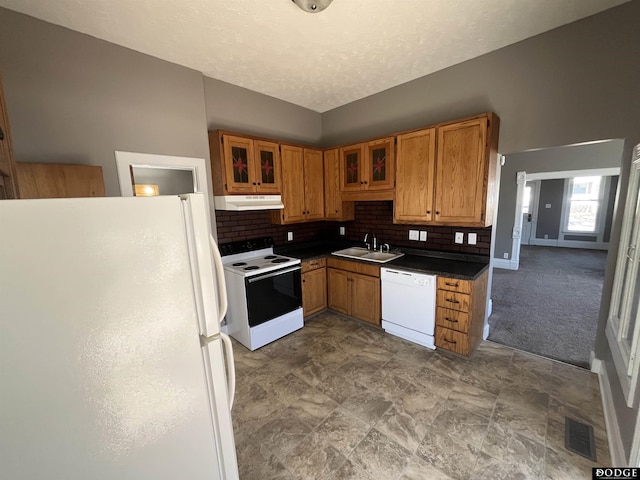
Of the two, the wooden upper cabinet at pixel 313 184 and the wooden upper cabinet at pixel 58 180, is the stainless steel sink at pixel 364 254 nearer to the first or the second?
the wooden upper cabinet at pixel 313 184

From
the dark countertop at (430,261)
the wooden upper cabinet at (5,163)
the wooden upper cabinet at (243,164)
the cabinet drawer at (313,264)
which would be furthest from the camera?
the cabinet drawer at (313,264)

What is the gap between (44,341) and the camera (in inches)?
27.2

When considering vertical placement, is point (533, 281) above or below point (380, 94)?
below

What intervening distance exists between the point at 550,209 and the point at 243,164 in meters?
9.70

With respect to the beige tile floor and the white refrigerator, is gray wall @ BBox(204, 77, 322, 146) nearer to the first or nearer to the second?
the white refrigerator

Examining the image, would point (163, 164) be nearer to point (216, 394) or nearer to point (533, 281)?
point (216, 394)

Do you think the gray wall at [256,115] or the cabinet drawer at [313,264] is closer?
the gray wall at [256,115]

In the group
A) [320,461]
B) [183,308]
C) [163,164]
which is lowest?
[320,461]

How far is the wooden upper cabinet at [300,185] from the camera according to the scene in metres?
3.35

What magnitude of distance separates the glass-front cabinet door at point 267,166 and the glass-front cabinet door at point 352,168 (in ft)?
2.91

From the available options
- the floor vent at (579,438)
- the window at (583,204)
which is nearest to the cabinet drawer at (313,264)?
the floor vent at (579,438)

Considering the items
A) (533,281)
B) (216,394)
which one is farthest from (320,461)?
(533,281)

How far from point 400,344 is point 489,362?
832mm

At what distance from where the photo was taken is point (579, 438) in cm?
173
